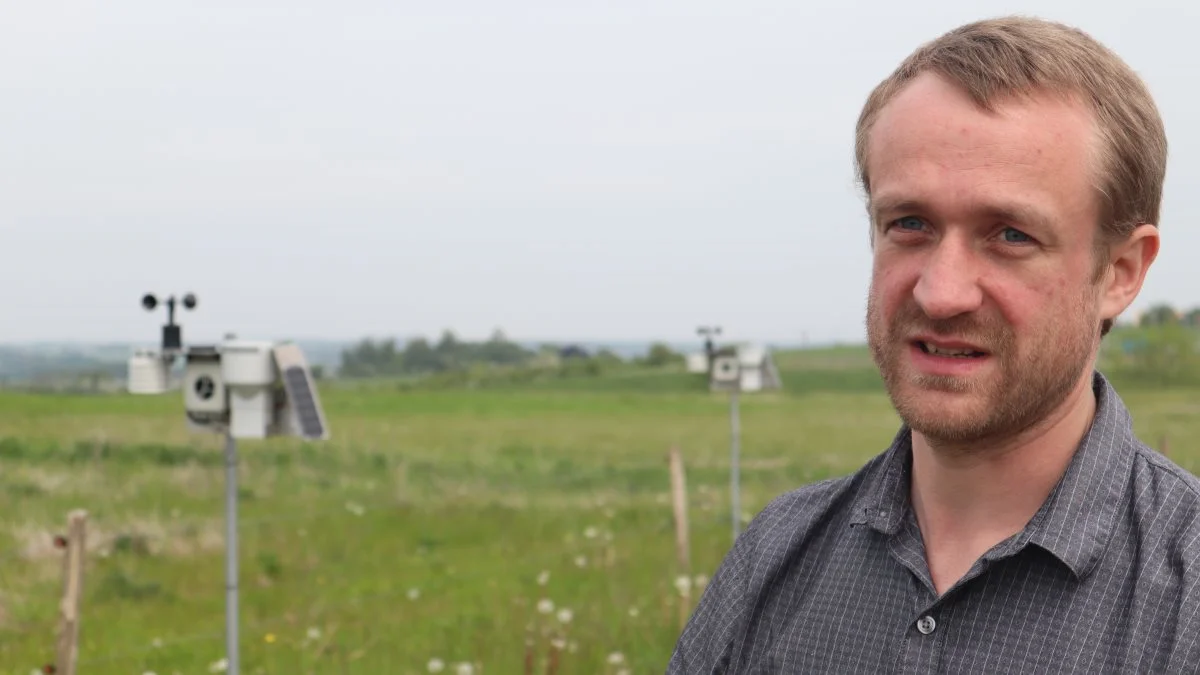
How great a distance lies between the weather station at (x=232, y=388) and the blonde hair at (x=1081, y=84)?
12.2ft

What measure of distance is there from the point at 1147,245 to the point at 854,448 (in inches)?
805

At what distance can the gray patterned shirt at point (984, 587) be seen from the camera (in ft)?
4.59

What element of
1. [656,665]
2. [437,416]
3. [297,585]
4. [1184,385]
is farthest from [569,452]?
[1184,385]

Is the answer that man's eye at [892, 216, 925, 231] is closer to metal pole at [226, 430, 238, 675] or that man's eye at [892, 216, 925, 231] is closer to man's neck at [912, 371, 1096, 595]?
man's neck at [912, 371, 1096, 595]

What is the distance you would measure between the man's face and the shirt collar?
0.09 metres

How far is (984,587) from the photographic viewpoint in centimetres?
151

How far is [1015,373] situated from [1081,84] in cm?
36

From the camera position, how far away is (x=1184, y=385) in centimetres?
3662

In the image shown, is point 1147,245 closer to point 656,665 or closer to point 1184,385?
point 656,665

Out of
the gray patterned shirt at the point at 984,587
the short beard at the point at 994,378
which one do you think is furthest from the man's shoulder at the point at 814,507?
the short beard at the point at 994,378

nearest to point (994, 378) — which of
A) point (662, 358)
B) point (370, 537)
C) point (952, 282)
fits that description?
point (952, 282)

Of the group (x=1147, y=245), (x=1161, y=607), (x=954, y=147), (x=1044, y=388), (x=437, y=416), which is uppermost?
(x=954, y=147)

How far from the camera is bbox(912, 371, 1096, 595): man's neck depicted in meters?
1.54

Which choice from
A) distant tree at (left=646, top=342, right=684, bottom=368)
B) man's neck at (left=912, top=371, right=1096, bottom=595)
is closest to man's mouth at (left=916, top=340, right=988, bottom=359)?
man's neck at (left=912, top=371, right=1096, bottom=595)
